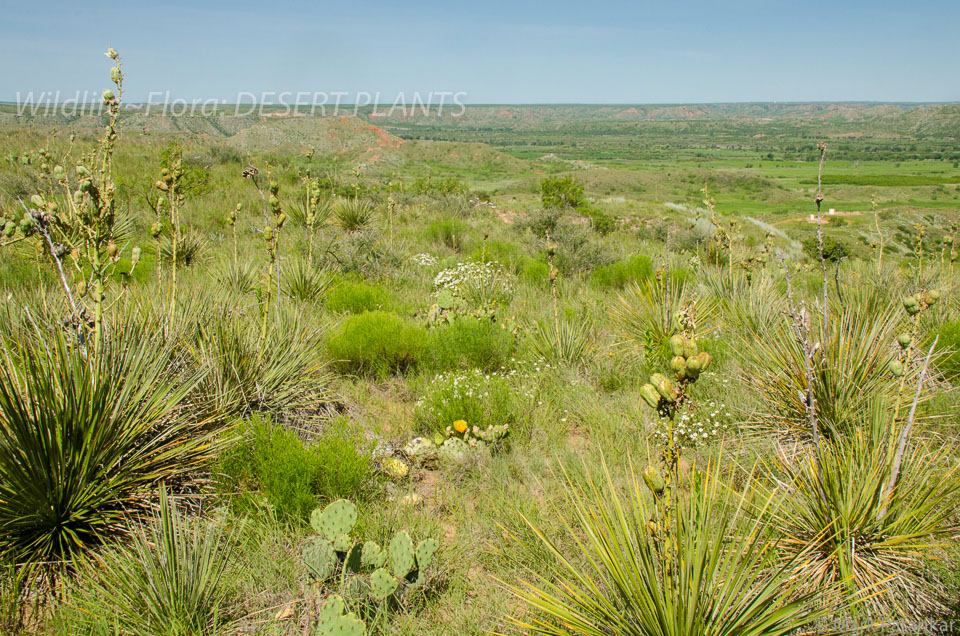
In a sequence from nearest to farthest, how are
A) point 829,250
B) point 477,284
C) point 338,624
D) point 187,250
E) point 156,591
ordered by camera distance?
point 338,624 < point 156,591 < point 829,250 < point 477,284 < point 187,250

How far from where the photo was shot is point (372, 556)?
2342 mm

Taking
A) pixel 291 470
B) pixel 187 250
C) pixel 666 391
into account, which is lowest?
pixel 291 470

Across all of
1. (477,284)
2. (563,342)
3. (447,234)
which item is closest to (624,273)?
(477,284)

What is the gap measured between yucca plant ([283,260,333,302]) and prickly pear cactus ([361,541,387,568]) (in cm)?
416

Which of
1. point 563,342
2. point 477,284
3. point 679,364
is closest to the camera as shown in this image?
point 679,364

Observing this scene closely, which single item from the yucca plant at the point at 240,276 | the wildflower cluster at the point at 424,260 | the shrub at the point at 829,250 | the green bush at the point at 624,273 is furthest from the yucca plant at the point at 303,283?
the shrub at the point at 829,250

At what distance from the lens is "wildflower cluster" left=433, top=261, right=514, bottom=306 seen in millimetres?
6469

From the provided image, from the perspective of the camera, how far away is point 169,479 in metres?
2.71

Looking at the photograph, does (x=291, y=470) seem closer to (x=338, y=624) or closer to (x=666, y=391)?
(x=338, y=624)

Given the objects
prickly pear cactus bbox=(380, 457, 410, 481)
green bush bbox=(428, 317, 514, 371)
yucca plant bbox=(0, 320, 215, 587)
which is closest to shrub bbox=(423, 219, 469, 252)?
green bush bbox=(428, 317, 514, 371)

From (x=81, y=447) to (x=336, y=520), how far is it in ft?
3.85

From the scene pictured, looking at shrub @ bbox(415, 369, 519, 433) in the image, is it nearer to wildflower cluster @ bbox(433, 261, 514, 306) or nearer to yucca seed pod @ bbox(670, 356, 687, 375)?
wildflower cluster @ bbox(433, 261, 514, 306)

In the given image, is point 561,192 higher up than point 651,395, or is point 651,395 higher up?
point 561,192

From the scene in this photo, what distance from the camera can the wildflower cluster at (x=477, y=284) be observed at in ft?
21.2
